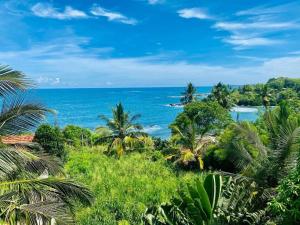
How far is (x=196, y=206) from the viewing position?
902 cm

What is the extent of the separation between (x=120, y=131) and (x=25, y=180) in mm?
25696

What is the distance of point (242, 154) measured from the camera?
14594 millimetres

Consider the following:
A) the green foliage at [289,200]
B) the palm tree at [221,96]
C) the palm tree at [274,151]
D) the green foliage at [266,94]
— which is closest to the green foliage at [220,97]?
the palm tree at [221,96]

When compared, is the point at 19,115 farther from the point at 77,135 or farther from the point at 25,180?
the point at 77,135

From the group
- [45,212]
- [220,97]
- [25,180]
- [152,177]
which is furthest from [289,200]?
[220,97]

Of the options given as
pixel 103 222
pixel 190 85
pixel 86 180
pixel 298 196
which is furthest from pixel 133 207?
pixel 190 85

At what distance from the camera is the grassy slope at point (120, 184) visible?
17734 millimetres

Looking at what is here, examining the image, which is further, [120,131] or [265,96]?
[265,96]

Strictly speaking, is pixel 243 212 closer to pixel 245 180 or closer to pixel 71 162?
pixel 245 180

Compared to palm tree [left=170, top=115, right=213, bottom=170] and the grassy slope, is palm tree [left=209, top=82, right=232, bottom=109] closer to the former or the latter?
palm tree [left=170, top=115, right=213, bottom=170]

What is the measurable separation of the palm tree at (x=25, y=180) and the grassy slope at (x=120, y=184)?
31.6 feet

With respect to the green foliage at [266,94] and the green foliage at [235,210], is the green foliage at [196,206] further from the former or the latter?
the green foliage at [266,94]

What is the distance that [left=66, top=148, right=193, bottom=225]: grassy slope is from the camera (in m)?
17.7

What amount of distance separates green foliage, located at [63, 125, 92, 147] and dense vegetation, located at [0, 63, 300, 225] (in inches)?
250
